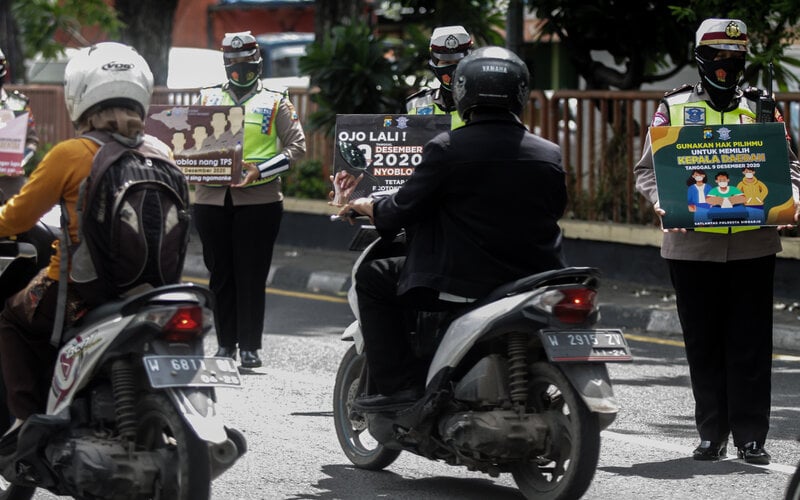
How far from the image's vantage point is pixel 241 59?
9.00 metres

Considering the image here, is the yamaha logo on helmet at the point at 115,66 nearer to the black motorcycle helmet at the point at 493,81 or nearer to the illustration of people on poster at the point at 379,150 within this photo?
the black motorcycle helmet at the point at 493,81

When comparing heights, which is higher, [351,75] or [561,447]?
[351,75]

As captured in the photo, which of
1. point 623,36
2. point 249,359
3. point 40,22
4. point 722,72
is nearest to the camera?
point 722,72

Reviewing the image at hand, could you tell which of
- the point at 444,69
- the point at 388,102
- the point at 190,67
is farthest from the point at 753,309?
the point at 190,67

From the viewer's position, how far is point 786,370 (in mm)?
9258

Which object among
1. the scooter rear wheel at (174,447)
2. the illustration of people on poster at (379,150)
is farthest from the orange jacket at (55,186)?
the illustration of people on poster at (379,150)

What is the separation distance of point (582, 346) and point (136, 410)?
5.15 ft

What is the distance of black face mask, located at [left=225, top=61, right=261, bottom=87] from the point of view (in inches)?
355

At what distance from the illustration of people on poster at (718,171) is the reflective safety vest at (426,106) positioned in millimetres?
1876

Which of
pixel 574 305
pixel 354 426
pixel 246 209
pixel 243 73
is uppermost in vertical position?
pixel 243 73

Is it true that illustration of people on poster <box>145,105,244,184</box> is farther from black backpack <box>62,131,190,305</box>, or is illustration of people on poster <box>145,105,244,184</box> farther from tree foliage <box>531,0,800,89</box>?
tree foliage <box>531,0,800,89</box>

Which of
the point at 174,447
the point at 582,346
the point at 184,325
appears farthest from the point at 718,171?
the point at 174,447

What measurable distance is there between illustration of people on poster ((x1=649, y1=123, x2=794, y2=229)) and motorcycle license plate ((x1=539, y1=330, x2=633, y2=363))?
1.22 metres

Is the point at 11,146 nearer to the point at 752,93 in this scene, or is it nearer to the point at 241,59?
the point at 241,59
